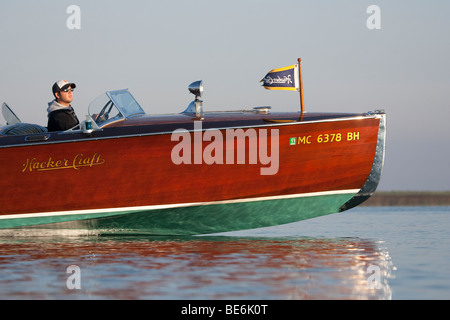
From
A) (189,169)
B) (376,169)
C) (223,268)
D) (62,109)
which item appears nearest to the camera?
(223,268)

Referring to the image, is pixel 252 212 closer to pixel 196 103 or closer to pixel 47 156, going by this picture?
pixel 196 103

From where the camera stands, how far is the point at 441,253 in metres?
9.69

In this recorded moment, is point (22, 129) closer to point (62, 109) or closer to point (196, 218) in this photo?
point (62, 109)

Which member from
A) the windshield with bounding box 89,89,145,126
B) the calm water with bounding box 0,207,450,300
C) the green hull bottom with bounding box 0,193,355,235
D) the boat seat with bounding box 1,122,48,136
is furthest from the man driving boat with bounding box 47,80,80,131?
the calm water with bounding box 0,207,450,300

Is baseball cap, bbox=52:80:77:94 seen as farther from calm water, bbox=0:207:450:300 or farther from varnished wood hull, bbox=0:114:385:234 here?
calm water, bbox=0:207:450:300

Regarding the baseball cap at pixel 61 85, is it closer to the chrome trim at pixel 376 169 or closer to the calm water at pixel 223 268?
the calm water at pixel 223 268

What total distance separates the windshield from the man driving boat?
0.32 meters

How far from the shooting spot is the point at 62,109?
38.7ft

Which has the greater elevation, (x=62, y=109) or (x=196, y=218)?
(x=62, y=109)

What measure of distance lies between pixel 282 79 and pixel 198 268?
4495 mm

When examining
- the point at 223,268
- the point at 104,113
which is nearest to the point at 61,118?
the point at 104,113

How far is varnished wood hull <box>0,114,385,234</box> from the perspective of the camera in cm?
1109
